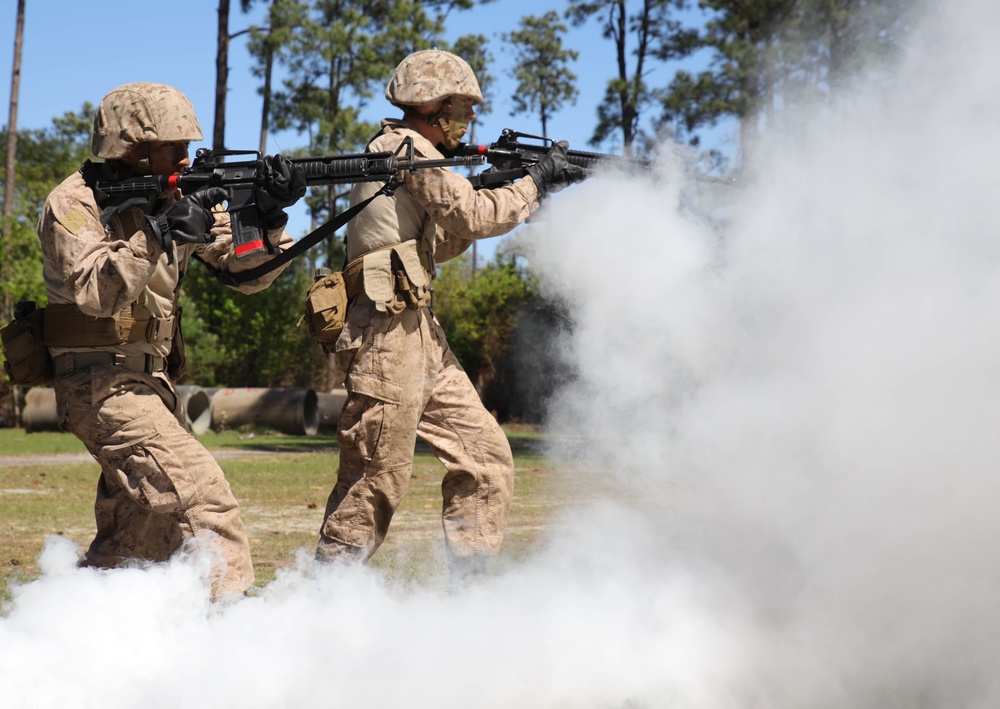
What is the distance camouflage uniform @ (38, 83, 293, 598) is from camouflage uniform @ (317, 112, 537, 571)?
536 millimetres

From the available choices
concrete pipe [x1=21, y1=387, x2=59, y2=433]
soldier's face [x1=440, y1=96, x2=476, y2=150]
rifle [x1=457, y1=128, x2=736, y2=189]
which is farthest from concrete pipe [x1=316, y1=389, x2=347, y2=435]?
soldier's face [x1=440, y1=96, x2=476, y2=150]

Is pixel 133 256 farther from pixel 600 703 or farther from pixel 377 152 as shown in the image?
pixel 600 703

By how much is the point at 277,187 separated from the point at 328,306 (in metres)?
0.63

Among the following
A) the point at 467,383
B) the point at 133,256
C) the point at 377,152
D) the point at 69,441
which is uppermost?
the point at 377,152

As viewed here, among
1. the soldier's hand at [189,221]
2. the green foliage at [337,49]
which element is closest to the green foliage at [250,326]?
the green foliage at [337,49]

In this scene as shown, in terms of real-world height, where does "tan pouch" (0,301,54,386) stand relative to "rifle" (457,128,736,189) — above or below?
below

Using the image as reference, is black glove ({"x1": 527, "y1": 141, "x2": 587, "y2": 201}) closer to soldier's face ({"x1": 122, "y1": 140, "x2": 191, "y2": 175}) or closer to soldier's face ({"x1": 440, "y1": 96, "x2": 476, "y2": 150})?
soldier's face ({"x1": 440, "y1": 96, "x2": 476, "y2": 150})

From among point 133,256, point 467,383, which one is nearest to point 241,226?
point 133,256

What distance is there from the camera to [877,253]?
425cm

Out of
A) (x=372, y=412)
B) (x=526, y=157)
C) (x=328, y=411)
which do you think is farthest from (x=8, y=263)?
(x=372, y=412)

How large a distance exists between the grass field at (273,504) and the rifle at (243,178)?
2216 millimetres

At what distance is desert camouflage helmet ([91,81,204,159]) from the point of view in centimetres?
402

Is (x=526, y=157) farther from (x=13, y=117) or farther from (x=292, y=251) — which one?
(x=13, y=117)

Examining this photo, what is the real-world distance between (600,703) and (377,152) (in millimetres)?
2280
